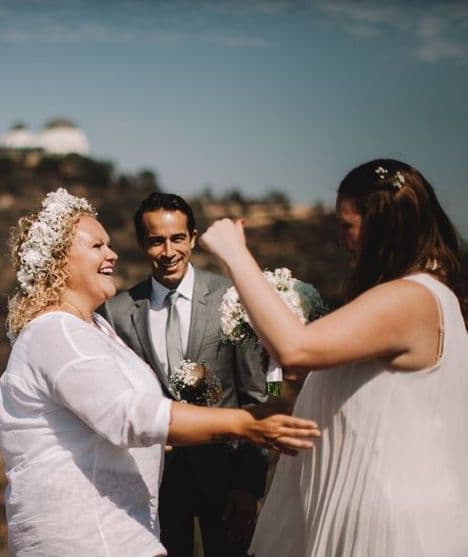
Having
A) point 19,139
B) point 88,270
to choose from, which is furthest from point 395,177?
point 19,139

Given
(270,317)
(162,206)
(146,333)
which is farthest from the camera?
(162,206)

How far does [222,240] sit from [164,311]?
2.17 meters

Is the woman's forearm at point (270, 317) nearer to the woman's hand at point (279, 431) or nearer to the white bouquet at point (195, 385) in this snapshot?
the woman's hand at point (279, 431)

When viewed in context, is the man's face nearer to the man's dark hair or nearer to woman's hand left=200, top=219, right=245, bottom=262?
the man's dark hair

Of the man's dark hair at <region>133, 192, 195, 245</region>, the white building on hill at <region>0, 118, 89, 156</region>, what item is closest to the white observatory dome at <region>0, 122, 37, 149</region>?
the white building on hill at <region>0, 118, 89, 156</region>

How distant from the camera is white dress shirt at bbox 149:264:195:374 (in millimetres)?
4797

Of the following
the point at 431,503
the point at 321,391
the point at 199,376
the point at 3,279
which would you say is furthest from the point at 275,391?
the point at 3,279

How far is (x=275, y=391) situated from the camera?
4.10 metres

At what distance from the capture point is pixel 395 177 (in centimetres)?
277

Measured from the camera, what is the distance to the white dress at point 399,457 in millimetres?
2732

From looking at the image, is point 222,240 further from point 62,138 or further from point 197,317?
point 62,138

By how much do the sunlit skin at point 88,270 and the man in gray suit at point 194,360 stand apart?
139 centimetres

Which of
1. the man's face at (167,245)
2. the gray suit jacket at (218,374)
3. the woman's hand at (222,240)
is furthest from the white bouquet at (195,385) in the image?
Result: the woman's hand at (222,240)

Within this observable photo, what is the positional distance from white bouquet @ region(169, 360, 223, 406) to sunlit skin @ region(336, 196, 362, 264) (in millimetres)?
1719
